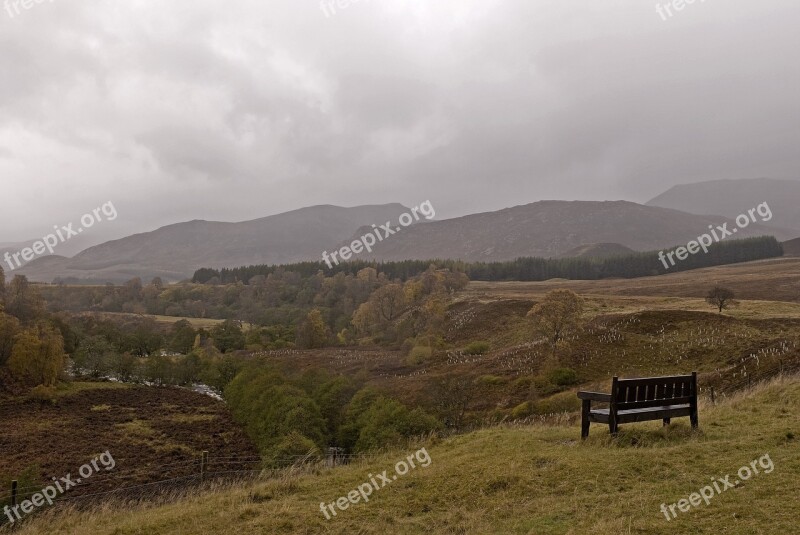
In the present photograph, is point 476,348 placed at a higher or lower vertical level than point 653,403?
lower

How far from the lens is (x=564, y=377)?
5472 centimetres

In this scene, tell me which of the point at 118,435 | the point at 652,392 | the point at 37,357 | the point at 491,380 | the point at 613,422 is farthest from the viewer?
the point at 37,357

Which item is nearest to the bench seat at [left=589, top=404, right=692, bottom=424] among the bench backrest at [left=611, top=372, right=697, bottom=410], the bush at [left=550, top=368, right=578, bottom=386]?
the bench backrest at [left=611, top=372, right=697, bottom=410]

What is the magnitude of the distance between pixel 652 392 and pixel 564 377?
4373 centimetres

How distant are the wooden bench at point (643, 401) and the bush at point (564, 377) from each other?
42551 millimetres

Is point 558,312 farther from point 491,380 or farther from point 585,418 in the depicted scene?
point 585,418

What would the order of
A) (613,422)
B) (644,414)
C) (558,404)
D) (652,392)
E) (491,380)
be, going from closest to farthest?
(613,422)
(644,414)
(652,392)
(558,404)
(491,380)

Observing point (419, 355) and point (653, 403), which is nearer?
point (653, 403)

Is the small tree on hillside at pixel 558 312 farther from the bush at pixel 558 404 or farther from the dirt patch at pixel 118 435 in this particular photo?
the dirt patch at pixel 118 435

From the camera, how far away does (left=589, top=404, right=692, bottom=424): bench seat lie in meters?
12.6

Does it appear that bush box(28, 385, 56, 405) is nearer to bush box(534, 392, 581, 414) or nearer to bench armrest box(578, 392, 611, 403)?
bush box(534, 392, 581, 414)

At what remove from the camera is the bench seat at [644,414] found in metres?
12.6

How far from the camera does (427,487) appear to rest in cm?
1148

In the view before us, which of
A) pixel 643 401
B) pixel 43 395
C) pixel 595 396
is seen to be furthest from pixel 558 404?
pixel 43 395
